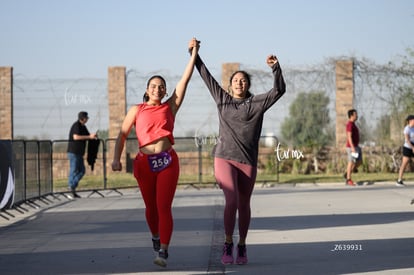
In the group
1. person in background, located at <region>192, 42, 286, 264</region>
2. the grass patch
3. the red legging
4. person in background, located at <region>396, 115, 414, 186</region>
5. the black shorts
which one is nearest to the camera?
the red legging

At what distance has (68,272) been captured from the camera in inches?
355

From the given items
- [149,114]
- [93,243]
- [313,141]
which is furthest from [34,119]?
[149,114]

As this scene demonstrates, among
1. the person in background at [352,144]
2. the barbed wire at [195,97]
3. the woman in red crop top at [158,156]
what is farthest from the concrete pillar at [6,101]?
the woman in red crop top at [158,156]

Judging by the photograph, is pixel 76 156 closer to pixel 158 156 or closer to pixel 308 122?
pixel 308 122

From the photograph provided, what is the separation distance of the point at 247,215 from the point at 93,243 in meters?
2.51

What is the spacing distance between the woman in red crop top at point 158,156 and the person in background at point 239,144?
48 cm

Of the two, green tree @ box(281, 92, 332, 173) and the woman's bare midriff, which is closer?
the woman's bare midriff

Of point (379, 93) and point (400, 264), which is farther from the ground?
point (379, 93)

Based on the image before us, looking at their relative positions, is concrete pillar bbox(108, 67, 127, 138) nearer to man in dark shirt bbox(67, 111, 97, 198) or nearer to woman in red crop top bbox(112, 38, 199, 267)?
man in dark shirt bbox(67, 111, 97, 198)

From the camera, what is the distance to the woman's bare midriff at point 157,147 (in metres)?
9.40

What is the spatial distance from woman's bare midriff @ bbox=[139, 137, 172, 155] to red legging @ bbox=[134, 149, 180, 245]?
50 mm

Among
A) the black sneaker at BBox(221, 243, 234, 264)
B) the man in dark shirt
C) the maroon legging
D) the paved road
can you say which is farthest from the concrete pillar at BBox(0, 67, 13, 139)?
the black sneaker at BBox(221, 243, 234, 264)

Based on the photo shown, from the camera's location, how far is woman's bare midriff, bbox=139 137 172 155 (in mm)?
9398

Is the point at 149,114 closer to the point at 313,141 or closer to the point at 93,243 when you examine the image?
the point at 93,243
